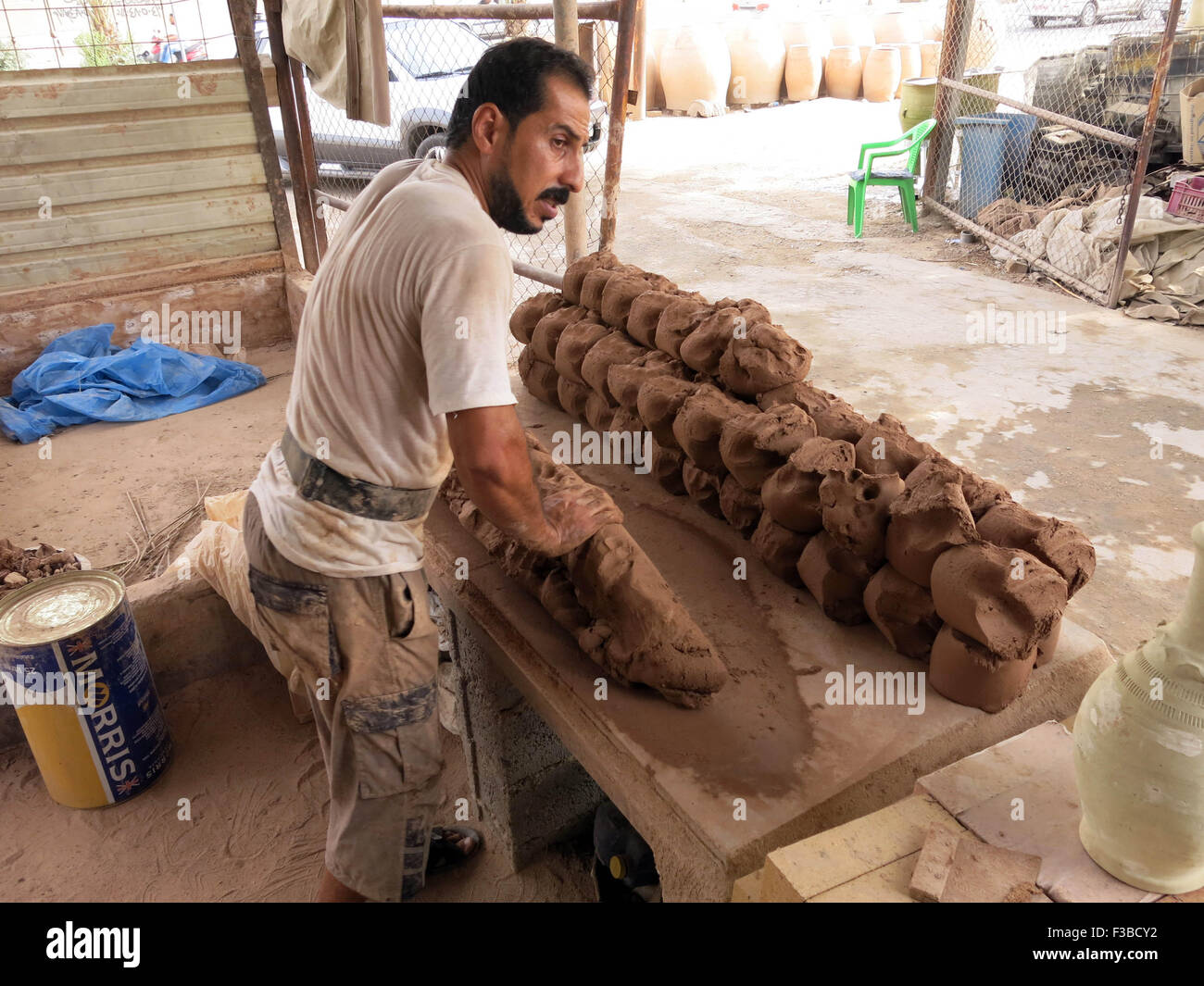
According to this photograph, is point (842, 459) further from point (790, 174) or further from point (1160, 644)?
point (790, 174)

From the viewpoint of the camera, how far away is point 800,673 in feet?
7.16

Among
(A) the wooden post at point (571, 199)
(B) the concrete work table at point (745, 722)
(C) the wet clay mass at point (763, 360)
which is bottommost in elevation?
(B) the concrete work table at point (745, 722)

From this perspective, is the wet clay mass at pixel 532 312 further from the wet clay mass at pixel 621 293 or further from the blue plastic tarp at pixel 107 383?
the blue plastic tarp at pixel 107 383

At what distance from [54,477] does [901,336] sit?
204 inches

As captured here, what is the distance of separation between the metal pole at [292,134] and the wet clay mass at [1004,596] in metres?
5.21

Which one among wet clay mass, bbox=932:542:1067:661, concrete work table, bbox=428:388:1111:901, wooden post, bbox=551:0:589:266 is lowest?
concrete work table, bbox=428:388:1111:901

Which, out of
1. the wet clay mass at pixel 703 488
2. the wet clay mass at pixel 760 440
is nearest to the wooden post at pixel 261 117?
the wet clay mass at pixel 703 488

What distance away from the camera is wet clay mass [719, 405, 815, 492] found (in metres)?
2.44

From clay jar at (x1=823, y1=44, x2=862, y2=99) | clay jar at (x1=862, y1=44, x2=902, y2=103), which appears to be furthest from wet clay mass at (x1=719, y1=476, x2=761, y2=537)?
clay jar at (x1=823, y1=44, x2=862, y2=99)

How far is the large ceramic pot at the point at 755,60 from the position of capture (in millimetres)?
15352

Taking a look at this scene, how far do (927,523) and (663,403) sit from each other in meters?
1.03

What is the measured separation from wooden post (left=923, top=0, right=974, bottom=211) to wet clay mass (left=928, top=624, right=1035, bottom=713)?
26.0 ft

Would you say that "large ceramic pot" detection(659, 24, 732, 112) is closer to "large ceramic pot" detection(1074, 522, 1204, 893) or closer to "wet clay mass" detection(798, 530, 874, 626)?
"wet clay mass" detection(798, 530, 874, 626)
